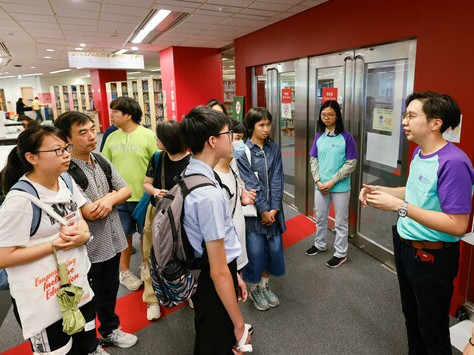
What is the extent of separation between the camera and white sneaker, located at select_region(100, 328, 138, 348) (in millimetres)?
2344

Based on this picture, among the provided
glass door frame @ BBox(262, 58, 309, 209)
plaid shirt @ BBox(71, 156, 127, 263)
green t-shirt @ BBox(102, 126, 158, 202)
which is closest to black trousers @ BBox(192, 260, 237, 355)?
plaid shirt @ BBox(71, 156, 127, 263)

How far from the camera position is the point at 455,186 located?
1554mm

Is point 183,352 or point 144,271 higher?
point 144,271

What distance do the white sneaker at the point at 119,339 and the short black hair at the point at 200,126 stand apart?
5.54 ft

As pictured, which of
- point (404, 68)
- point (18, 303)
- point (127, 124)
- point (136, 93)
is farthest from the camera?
point (136, 93)

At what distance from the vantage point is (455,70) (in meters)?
2.49

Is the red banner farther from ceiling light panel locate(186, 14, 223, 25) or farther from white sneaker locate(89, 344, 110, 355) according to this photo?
white sneaker locate(89, 344, 110, 355)

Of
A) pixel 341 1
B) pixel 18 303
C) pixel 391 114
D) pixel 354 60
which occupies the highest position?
pixel 341 1

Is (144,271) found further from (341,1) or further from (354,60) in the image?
(341,1)

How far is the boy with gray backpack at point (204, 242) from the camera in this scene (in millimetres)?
1335

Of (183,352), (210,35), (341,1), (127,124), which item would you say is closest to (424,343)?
(183,352)

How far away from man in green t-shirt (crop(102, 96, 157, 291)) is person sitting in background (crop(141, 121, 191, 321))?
228 mm

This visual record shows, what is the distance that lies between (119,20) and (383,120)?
165 inches

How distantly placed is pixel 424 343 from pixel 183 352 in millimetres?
1574
